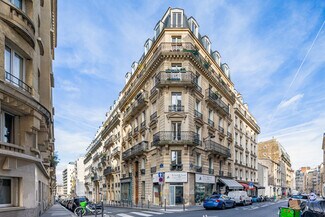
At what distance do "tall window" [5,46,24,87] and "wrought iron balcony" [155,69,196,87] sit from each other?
1935 cm

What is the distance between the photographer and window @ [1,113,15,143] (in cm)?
1096

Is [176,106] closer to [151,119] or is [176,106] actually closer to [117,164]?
[151,119]

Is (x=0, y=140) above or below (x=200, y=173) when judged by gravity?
above

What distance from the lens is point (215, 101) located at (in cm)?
3659

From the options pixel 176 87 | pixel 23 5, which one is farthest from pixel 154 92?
pixel 23 5

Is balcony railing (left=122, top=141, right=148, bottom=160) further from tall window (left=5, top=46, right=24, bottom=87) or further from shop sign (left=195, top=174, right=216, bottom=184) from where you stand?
tall window (left=5, top=46, right=24, bottom=87)

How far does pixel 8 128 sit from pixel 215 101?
2810 cm

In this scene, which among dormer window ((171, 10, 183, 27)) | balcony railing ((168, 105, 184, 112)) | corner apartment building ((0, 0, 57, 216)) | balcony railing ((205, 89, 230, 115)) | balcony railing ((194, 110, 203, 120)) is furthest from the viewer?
balcony railing ((205, 89, 230, 115))

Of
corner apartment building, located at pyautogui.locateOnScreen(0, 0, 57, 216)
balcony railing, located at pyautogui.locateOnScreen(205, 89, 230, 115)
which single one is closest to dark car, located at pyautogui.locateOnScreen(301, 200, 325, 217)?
corner apartment building, located at pyautogui.locateOnScreen(0, 0, 57, 216)

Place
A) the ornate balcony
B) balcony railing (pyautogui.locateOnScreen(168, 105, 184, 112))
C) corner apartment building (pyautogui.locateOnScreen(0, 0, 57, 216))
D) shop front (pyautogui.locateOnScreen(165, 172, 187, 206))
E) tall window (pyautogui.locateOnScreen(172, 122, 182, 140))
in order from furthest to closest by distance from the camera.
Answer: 1. the ornate balcony
2. balcony railing (pyautogui.locateOnScreen(168, 105, 184, 112))
3. tall window (pyautogui.locateOnScreen(172, 122, 182, 140))
4. shop front (pyautogui.locateOnScreen(165, 172, 187, 206))
5. corner apartment building (pyautogui.locateOnScreen(0, 0, 57, 216))

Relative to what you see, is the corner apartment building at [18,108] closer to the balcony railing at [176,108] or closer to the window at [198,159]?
the balcony railing at [176,108]

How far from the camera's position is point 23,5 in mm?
12414

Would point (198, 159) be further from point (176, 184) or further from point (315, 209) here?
point (315, 209)

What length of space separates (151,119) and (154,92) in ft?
10.2
